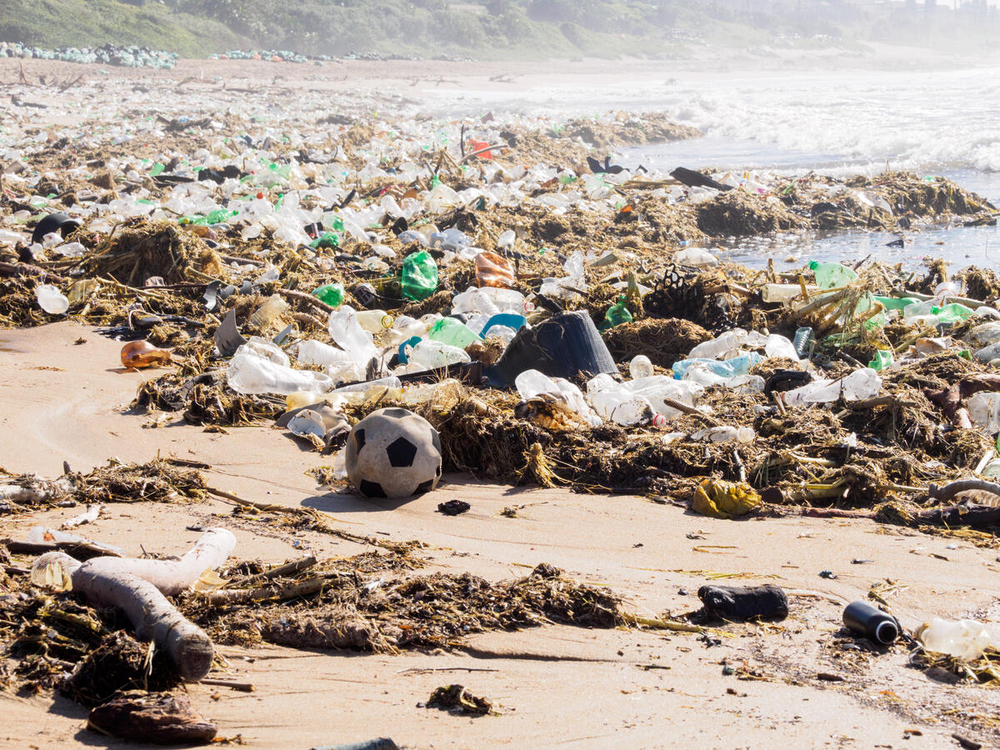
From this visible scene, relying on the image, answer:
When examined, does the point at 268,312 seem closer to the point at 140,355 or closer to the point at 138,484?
the point at 140,355

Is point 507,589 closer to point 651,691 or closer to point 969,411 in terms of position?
point 651,691

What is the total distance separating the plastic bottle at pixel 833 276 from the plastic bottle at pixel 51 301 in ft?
19.2

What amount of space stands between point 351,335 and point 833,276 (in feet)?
12.3

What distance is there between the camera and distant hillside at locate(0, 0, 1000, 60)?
40562 mm

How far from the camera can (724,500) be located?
3.69 m

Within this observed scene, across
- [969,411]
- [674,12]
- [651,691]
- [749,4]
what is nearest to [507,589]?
[651,691]

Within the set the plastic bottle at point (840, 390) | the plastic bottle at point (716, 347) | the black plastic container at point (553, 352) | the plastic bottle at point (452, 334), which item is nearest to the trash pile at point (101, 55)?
the plastic bottle at point (452, 334)

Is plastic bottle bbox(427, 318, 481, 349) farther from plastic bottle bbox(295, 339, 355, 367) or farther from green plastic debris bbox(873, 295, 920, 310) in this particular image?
green plastic debris bbox(873, 295, 920, 310)

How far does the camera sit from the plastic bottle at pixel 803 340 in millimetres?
5961

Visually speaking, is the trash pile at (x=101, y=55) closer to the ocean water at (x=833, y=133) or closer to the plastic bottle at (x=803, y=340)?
the ocean water at (x=833, y=133)

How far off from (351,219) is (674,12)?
249ft

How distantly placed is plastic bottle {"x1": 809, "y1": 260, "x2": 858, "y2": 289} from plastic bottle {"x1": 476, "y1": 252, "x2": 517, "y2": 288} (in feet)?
8.18

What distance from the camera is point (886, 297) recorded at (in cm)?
695

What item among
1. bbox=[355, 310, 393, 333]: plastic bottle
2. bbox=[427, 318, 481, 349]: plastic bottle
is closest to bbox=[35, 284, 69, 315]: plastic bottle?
bbox=[355, 310, 393, 333]: plastic bottle
